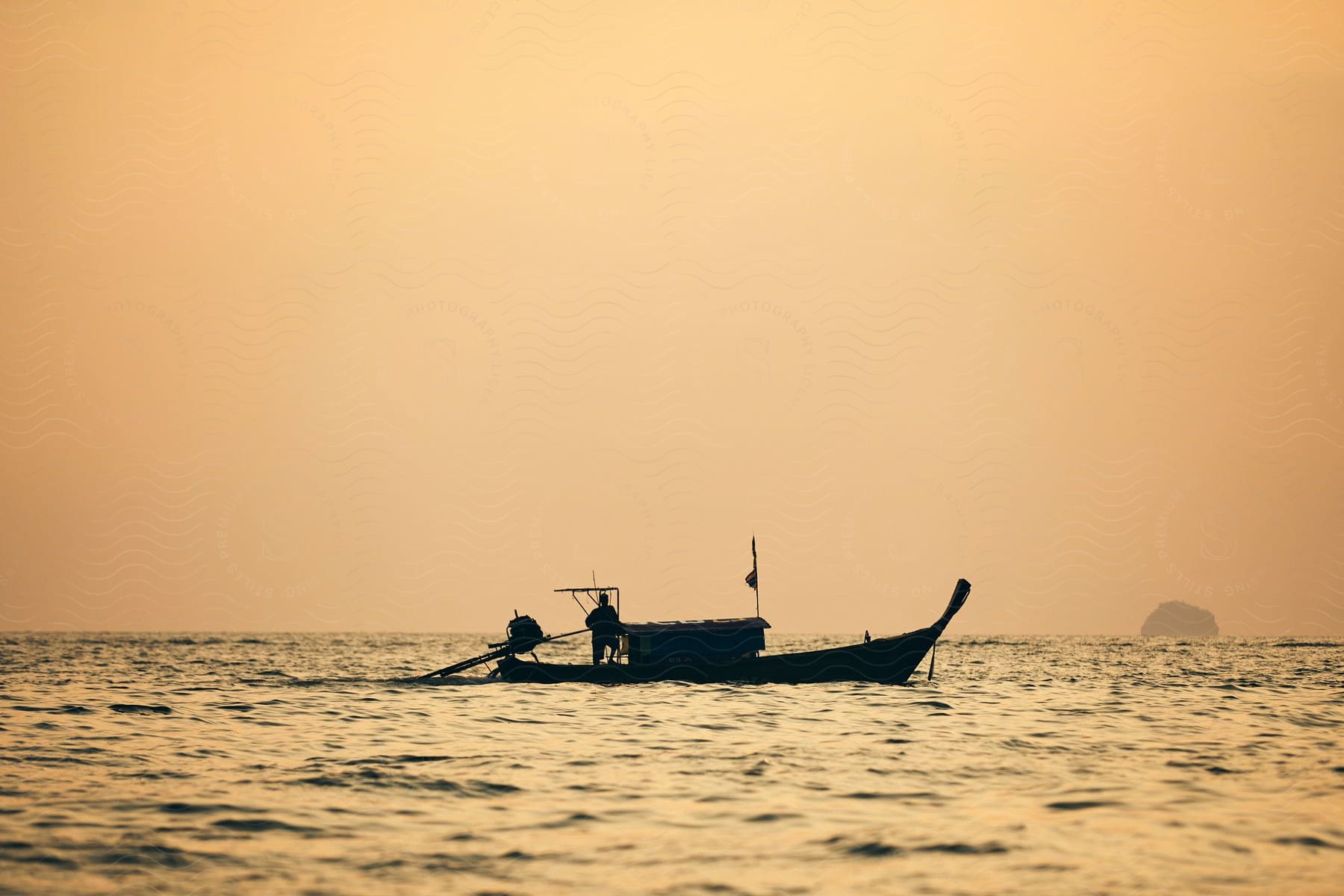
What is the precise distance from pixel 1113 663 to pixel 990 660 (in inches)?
346

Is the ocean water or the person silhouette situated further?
the person silhouette

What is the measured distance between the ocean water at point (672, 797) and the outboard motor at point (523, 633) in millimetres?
5555

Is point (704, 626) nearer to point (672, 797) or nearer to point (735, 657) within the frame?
point (735, 657)

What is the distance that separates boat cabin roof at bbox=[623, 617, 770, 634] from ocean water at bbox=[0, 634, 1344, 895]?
519 cm

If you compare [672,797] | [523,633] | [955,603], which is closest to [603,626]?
[523,633]

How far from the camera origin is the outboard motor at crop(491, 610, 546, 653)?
4447cm

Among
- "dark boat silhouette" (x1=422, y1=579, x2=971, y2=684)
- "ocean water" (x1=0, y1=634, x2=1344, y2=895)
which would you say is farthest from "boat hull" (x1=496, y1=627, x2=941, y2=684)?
"ocean water" (x1=0, y1=634, x2=1344, y2=895)

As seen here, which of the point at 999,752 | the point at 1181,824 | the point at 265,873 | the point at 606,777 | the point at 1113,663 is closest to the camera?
the point at 265,873

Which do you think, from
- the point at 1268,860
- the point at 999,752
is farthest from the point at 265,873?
the point at 999,752

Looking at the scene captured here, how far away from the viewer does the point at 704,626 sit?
43906 millimetres

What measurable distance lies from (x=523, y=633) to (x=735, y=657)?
8.25 metres

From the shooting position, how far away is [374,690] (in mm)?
45281

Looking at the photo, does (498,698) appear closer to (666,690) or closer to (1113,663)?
(666,690)

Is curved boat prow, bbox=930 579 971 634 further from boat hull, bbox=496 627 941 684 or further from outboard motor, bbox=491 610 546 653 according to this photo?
outboard motor, bbox=491 610 546 653
